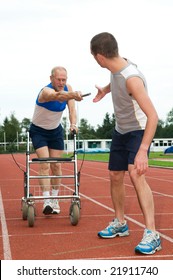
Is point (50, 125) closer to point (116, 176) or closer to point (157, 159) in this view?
point (116, 176)

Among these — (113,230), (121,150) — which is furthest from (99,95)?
(113,230)

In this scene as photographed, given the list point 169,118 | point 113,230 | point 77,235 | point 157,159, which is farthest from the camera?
point 169,118

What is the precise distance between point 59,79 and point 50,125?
90 centimetres

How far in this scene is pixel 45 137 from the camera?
843 cm

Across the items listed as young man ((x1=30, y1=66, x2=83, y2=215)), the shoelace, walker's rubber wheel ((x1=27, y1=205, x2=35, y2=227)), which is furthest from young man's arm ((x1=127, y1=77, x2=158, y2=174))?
walker's rubber wheel ((x1=27, y1=205, x2=35, y2=227))

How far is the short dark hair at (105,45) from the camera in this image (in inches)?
223

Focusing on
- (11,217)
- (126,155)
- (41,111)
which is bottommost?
(11,217)

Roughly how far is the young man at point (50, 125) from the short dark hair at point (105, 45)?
73.7 inches

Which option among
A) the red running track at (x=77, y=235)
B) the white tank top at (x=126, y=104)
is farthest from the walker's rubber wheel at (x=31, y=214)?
the white tank top at (x=126, y=104)

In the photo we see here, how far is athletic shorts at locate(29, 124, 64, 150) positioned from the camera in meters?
8.36
